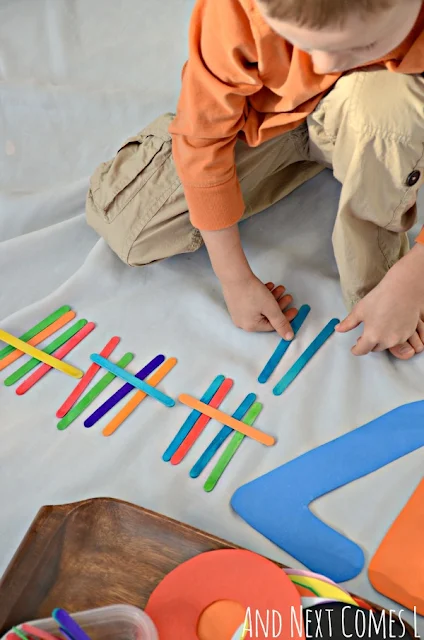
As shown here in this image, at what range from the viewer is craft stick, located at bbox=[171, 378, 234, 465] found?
84cm

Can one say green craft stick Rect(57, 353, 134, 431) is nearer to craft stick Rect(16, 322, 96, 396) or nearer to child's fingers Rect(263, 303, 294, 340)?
craft stick Rect(16, 322, 96, 396)

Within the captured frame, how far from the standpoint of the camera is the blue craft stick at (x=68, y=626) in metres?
0.58

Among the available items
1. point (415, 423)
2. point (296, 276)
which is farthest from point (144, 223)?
point (415, 423)

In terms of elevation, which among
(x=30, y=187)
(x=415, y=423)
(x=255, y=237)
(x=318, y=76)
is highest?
(x=318, y=76)

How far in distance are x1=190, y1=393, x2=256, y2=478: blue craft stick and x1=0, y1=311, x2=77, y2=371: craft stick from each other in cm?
29

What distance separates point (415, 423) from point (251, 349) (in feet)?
0.76

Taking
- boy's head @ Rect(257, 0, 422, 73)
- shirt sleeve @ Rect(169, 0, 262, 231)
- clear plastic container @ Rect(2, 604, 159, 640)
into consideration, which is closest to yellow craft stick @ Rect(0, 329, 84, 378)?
shirt sleeve @ Rect(169, 0, 262, 231)

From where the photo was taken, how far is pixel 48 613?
0.65m

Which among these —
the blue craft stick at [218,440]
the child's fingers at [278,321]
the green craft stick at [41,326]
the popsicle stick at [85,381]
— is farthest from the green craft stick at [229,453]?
the green craft stick at [41,326]

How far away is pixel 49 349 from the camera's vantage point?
96 cm

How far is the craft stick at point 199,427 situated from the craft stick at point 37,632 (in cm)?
28

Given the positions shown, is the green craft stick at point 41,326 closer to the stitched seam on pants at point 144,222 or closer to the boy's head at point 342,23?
the stitched seam on pants at point 144,222

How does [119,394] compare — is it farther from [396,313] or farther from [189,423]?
[396,313]

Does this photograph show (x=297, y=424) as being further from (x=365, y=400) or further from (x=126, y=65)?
(x=126, y=65)
